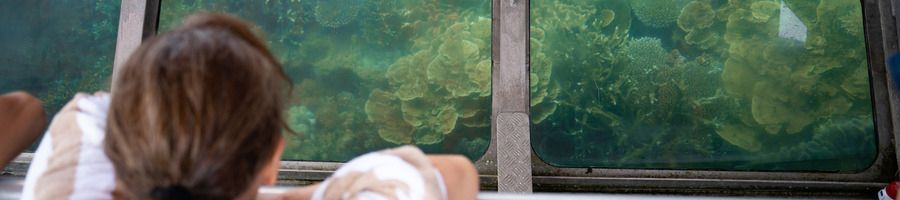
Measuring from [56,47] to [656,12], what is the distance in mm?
2708

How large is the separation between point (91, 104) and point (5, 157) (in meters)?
0.54

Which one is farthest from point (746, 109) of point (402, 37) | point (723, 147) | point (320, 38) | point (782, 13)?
point (320, 38)

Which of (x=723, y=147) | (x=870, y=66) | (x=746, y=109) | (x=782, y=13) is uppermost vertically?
(x=782, y=13)

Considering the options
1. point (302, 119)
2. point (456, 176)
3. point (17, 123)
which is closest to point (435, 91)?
point (302, 119)

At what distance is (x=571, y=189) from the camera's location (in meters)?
2.69

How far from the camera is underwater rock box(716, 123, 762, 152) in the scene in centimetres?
274

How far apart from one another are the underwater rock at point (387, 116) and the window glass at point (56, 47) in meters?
1.18

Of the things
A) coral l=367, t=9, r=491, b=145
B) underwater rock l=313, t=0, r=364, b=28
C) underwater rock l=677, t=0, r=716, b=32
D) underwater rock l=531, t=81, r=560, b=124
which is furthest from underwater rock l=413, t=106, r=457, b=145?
underwater rock l=677, t=0, r=716, b=32

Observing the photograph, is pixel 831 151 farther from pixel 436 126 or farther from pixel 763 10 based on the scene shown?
pixel 436 126

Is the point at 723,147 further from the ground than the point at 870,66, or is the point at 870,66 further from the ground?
the point at 870,66

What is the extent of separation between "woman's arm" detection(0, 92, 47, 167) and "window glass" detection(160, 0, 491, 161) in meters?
1.41

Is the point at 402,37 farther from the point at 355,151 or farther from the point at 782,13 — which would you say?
the point at 782,13

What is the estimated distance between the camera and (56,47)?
8.91 feet

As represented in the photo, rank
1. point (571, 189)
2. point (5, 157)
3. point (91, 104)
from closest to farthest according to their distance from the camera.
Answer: point (91, 104), point (5, 157), point (571, 189)
